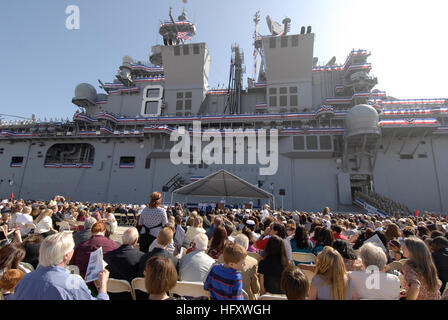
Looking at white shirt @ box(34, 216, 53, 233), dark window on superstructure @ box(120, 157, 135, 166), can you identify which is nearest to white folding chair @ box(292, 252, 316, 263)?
white shirt @ box(34, 216, 53, 233)

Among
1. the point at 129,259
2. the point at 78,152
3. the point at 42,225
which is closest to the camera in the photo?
the point at 129,259

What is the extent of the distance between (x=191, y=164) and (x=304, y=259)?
2679 cm

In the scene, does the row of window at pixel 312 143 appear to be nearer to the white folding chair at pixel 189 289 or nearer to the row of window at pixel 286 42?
the row of window at pixel 286 42

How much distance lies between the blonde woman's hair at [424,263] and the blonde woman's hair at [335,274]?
4.09ft

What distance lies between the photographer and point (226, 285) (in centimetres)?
281

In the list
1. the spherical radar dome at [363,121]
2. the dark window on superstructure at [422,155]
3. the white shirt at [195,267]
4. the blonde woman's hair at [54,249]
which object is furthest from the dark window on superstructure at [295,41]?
the blonde woman's hair at [54,249]

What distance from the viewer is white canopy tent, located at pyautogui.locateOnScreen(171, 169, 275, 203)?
1788 centimetres

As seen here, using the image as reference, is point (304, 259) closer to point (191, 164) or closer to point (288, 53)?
point (191, 164)

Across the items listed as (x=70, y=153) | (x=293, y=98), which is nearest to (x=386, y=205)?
(x=293, y=98)

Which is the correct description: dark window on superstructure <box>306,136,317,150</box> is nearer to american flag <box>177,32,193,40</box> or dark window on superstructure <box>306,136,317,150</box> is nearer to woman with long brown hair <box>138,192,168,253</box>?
woman with long brown hair <box>138,192,168,253</box>

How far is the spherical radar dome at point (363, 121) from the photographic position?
80.5ft

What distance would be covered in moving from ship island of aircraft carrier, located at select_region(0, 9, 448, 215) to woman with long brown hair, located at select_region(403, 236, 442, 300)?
21.7 m

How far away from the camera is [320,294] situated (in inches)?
107
